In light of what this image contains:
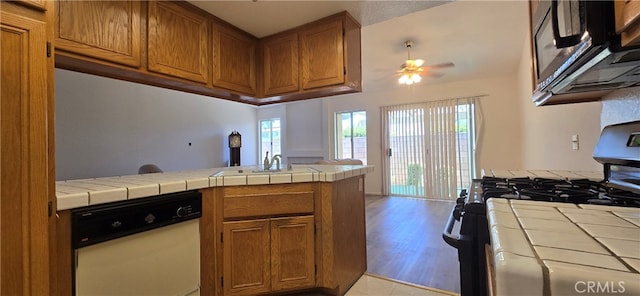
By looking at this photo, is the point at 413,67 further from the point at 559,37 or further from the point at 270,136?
the point at 270,136

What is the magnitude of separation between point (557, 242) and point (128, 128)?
18.7ft

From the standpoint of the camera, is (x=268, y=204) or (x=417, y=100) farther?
(x=417, y=100)

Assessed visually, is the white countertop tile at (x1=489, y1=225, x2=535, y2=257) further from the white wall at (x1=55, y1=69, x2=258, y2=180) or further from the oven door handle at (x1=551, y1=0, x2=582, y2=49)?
the white wall at (x1=55, y1=69, x2=258, y2=180)

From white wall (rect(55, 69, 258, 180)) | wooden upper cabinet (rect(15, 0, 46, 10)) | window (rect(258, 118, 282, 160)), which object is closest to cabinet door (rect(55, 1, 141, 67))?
wooden upper cabinet (rect(15, 0, 46, 10))

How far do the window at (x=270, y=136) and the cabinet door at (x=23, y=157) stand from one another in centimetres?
597

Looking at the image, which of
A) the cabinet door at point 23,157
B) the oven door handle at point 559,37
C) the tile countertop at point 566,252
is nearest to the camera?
the tile countertop at point 566,252

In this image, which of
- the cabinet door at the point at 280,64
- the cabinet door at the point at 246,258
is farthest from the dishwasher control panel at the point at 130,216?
the cabinet door at the point at 280,64

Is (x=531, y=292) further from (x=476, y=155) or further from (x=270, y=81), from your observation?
(x=476, y=155)

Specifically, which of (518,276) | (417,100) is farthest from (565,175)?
(417,100)

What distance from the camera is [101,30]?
1455 mm

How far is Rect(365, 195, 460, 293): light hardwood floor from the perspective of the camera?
2.11m

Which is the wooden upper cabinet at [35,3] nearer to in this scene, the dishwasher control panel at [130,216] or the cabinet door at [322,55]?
the dishwasher control panel at [130,216]

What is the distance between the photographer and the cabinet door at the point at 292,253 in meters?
1.68

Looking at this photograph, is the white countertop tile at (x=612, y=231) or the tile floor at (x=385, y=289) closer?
the white countertop tile at (x=612, y=231)
